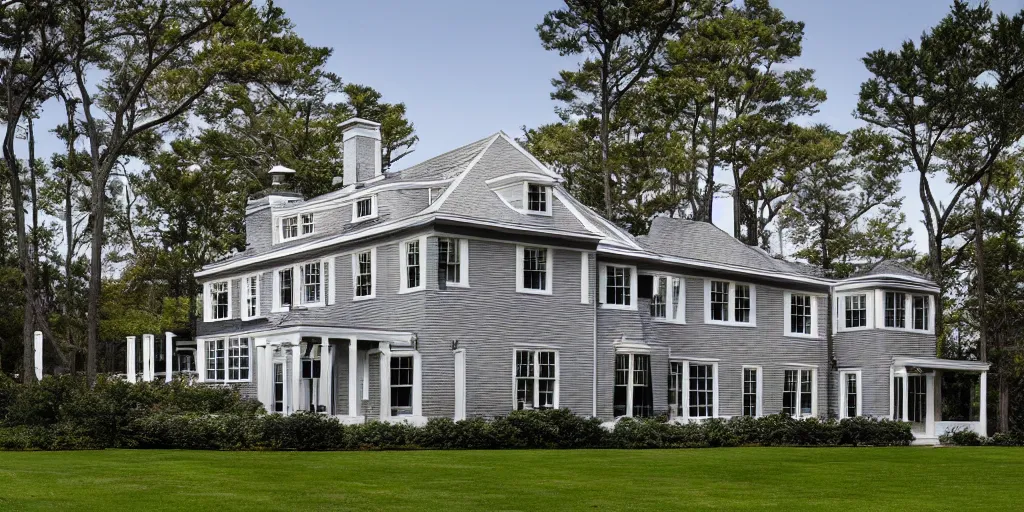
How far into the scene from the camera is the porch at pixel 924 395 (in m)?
40.6

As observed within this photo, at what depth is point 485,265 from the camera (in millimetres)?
31922

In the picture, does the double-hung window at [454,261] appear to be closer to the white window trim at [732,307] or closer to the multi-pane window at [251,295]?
the multi-pane window at [251,295]

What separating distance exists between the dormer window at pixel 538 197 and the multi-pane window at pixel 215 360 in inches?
490

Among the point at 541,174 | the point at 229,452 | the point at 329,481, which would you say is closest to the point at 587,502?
the point at 329,481

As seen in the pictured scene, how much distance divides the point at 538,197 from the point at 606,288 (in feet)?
11.4

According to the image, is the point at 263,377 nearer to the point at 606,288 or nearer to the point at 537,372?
the point at 537,372

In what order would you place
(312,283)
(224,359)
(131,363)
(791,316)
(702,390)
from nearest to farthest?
(312,283)
(702,390)
(224,359)
(131,363)
(791,316)

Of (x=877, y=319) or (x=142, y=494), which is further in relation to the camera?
(x=877, y=319)

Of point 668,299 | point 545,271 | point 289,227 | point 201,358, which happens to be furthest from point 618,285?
point 201,358

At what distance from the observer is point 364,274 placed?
33688 mm

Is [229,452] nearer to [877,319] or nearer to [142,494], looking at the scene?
[142,494]

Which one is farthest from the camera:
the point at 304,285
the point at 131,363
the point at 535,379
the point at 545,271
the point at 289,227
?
the point at 131,363

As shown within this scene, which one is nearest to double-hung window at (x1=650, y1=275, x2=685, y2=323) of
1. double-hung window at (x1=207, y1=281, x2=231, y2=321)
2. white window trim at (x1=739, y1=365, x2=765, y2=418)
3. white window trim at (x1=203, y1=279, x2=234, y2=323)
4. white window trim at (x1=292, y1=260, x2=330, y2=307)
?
white window trim at (x1=739, y1=365, x2=765, y2=418)

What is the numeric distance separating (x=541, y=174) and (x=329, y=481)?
17338 millimetres
